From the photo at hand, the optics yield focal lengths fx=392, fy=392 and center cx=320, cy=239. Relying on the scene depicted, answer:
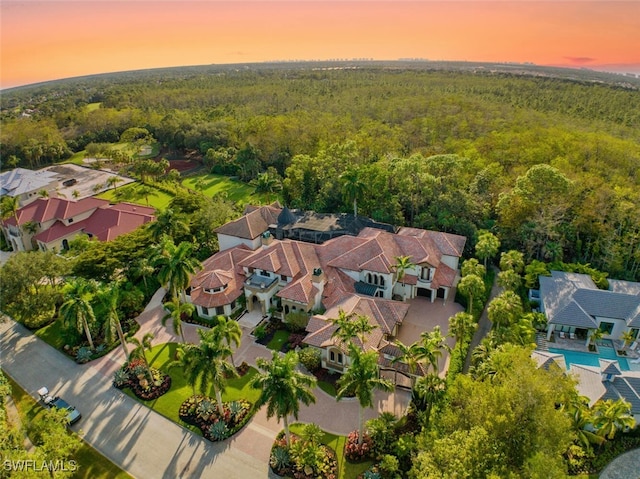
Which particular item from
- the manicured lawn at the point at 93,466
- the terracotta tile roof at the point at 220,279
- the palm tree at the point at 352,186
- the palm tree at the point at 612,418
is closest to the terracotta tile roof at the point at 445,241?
the palm tree at the point at 352,186

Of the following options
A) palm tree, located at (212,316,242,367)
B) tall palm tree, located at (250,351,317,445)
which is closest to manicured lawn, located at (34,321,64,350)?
palm tree, located at (212,316,242,367)

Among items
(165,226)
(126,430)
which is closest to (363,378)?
(126,430)

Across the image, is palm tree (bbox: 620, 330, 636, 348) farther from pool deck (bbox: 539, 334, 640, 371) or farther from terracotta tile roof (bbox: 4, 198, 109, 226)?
terracotta tile roof (bbox: 4, 198, 109, 226)

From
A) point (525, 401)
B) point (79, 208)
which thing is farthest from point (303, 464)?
point (79, 208)

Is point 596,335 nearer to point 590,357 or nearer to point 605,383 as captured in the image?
point 590,357

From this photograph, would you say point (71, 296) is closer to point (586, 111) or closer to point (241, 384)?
point (241, 384)

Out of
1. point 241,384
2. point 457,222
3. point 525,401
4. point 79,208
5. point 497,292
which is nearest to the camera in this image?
point 525,401

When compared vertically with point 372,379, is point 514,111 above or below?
above
